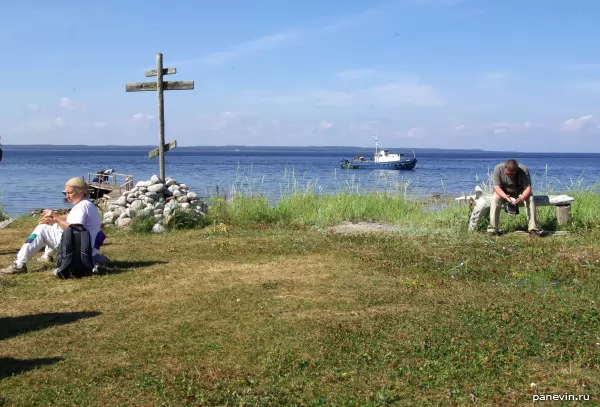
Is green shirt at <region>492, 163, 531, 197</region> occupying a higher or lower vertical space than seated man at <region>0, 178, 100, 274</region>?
higher

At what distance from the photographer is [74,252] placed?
27.2 ft

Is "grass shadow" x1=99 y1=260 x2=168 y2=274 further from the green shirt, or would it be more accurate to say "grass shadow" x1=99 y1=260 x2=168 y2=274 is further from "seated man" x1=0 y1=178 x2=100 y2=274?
the green shirt

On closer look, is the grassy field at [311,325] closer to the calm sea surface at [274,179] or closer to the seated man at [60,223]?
the seated man at [60,223]

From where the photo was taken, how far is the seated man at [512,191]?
11617 mm

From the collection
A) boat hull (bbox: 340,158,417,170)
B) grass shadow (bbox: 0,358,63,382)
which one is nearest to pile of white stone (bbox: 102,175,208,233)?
grass shadow (bbox: 0,358,63,382)

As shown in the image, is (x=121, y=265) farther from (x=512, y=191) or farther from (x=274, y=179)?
(x=274, y=179)

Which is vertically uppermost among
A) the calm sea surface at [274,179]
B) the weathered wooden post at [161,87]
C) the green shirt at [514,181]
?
the weathered wooden post at [161,87]

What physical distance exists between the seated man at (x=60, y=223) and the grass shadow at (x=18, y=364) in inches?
129

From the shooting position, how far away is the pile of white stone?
13000 millimetres

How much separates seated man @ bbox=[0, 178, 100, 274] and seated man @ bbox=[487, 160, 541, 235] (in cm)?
721

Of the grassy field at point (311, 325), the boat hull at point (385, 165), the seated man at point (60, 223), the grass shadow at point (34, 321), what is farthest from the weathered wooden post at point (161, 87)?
the boat hull at point (385, 165)

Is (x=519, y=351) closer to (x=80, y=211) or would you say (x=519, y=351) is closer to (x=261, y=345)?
(x=261, y=345)

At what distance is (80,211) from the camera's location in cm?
832

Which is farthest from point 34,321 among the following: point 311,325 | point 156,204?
point 156,204
